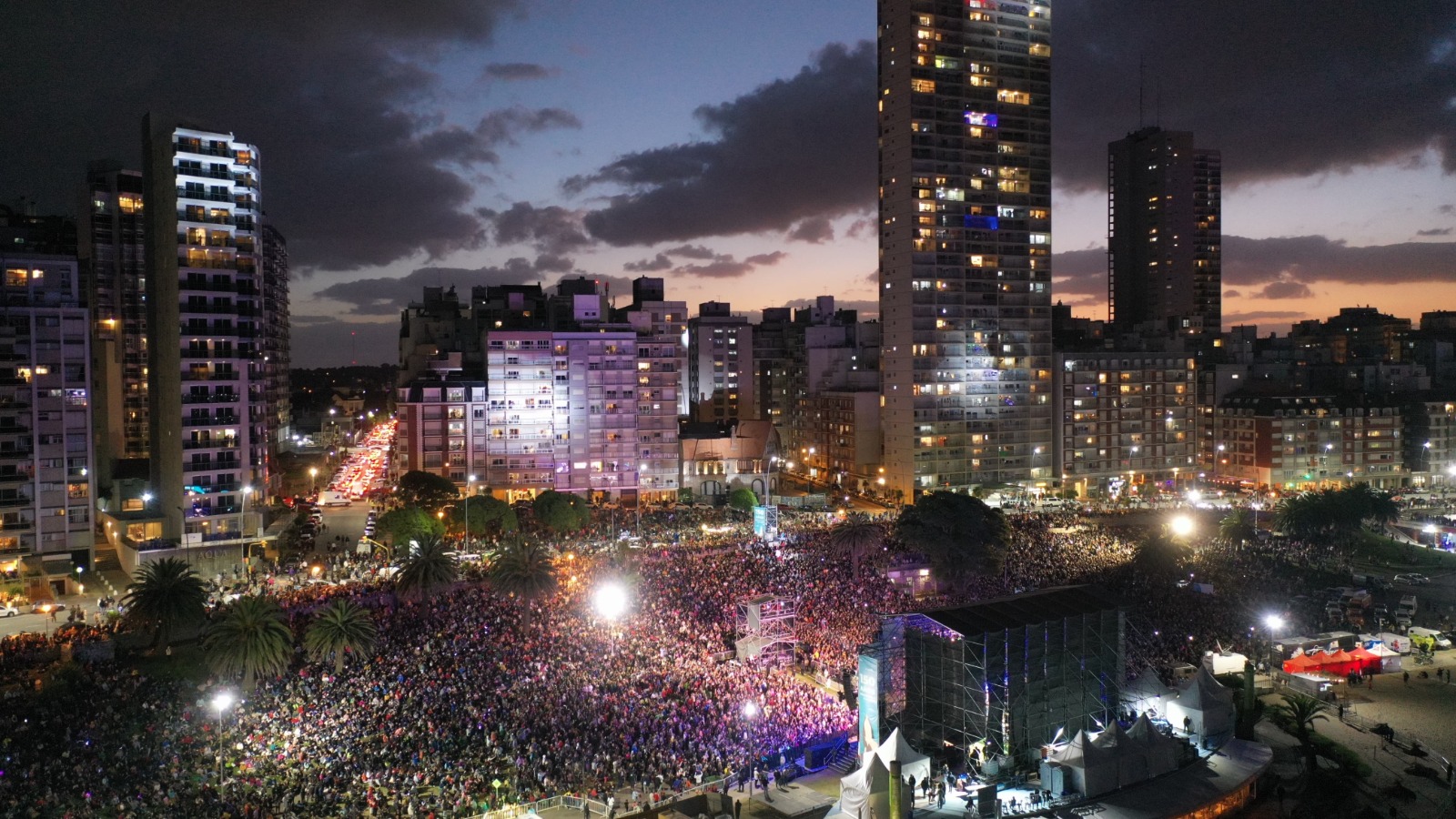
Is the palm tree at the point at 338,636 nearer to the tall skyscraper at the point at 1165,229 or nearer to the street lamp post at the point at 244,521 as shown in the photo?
the street lamp post at the point at 244,521

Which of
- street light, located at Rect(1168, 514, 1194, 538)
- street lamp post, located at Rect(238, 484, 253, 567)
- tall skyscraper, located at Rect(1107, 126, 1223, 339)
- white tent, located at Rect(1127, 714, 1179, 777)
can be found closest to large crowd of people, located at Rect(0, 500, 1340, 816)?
white tent, located at Rect(1127, 714, 1179, 777)

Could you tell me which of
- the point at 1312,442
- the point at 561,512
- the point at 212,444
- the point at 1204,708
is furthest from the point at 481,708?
the point at 1312,442

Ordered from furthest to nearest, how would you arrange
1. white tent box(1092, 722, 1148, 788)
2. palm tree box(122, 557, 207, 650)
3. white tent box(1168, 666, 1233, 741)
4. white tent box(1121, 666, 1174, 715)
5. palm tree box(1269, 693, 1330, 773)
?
palm tree box(122, 557, 207, 650) < white tent box(1121, 666, 1174, 715) < white tent box(1168, 666, 1233, 741) < palm tree box(1269, 693, 1330, 773) < white tent box(1092, 722, 1148, 788)

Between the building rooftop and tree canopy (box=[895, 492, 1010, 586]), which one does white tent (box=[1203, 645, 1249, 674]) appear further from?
tree canopy (box=[895, 492, 1010, 586])

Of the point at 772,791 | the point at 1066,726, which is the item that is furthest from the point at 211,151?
the point at 1066,726

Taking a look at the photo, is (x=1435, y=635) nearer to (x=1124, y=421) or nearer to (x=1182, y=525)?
(x=1182, y=525)

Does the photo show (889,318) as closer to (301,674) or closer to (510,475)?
(510,475)
